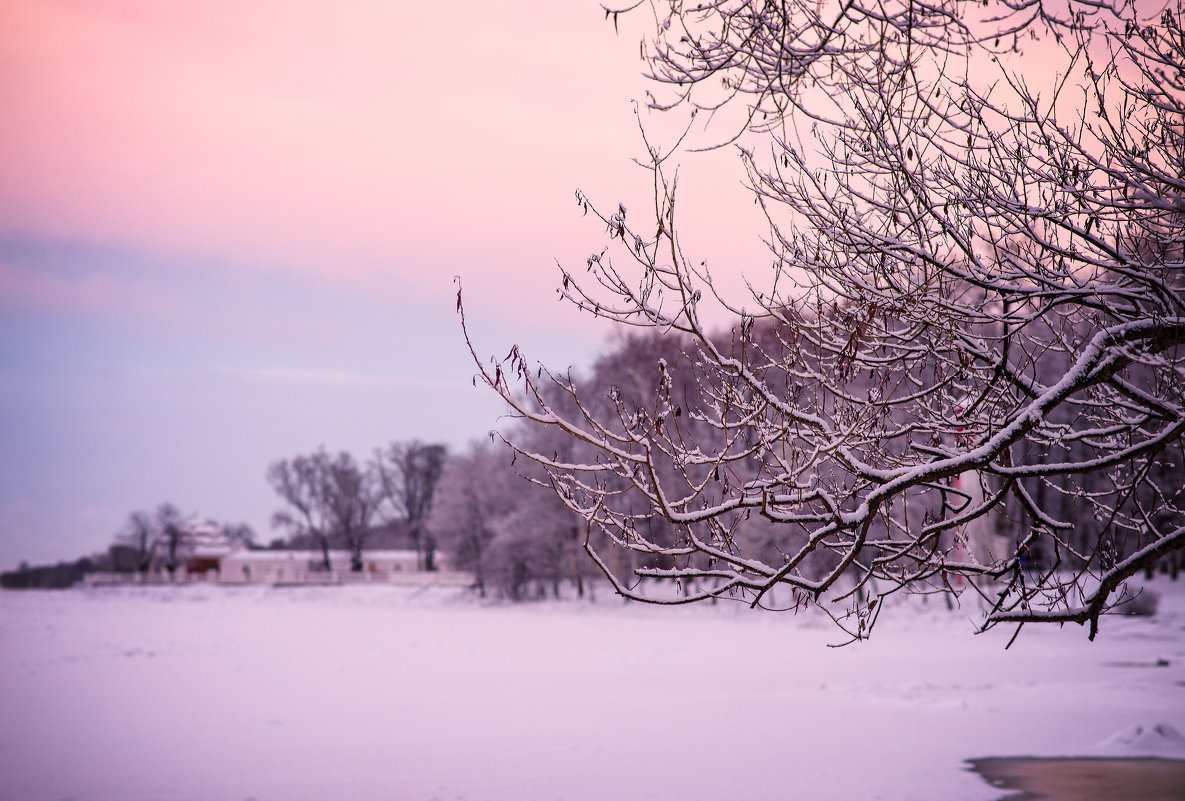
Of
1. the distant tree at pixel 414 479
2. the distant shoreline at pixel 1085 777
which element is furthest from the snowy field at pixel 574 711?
the distant tree at pixel 414 479

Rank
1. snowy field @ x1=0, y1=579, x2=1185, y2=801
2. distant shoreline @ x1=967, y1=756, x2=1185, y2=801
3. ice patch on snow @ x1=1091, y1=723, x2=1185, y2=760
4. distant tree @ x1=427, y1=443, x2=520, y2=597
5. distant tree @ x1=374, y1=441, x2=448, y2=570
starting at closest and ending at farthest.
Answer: distant shoreline @ x1=967, y1=756, x2=1185, y2=801 < snowy field @ x1=0, y1=579, x2=1185, y2=801 < ice patch on snow @ x1=1091, y1=723, x2=1185, y2=760 < distant tree @ x1=427, y1=443, x2=520, y2=597 < distant tree @ x1=374, y1=441, x2=448, y2=570

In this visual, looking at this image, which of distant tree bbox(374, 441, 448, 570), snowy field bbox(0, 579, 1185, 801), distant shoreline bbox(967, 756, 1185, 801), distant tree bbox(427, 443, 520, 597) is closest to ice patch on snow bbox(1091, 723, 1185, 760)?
snowy field bbox(0, 579, 1185, 801)

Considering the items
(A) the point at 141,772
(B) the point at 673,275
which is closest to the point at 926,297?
(B) the point at 673,275

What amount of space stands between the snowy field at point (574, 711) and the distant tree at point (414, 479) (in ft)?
181

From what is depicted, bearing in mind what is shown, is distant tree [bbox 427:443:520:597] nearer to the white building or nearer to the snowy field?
the snowy field

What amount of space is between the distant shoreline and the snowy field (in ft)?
1.21

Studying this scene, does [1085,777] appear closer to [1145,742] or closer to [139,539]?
[1145,742]

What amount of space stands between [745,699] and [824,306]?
12461 millimetres

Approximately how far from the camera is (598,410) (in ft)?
146

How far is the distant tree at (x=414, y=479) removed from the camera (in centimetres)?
8662

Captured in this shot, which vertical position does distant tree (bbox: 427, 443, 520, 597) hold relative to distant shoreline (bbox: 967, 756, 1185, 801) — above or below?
above

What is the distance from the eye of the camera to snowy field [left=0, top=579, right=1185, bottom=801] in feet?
39.2

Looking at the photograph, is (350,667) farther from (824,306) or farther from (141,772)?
(824,306)

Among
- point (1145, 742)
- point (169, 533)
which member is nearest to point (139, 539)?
point (169, 533)
